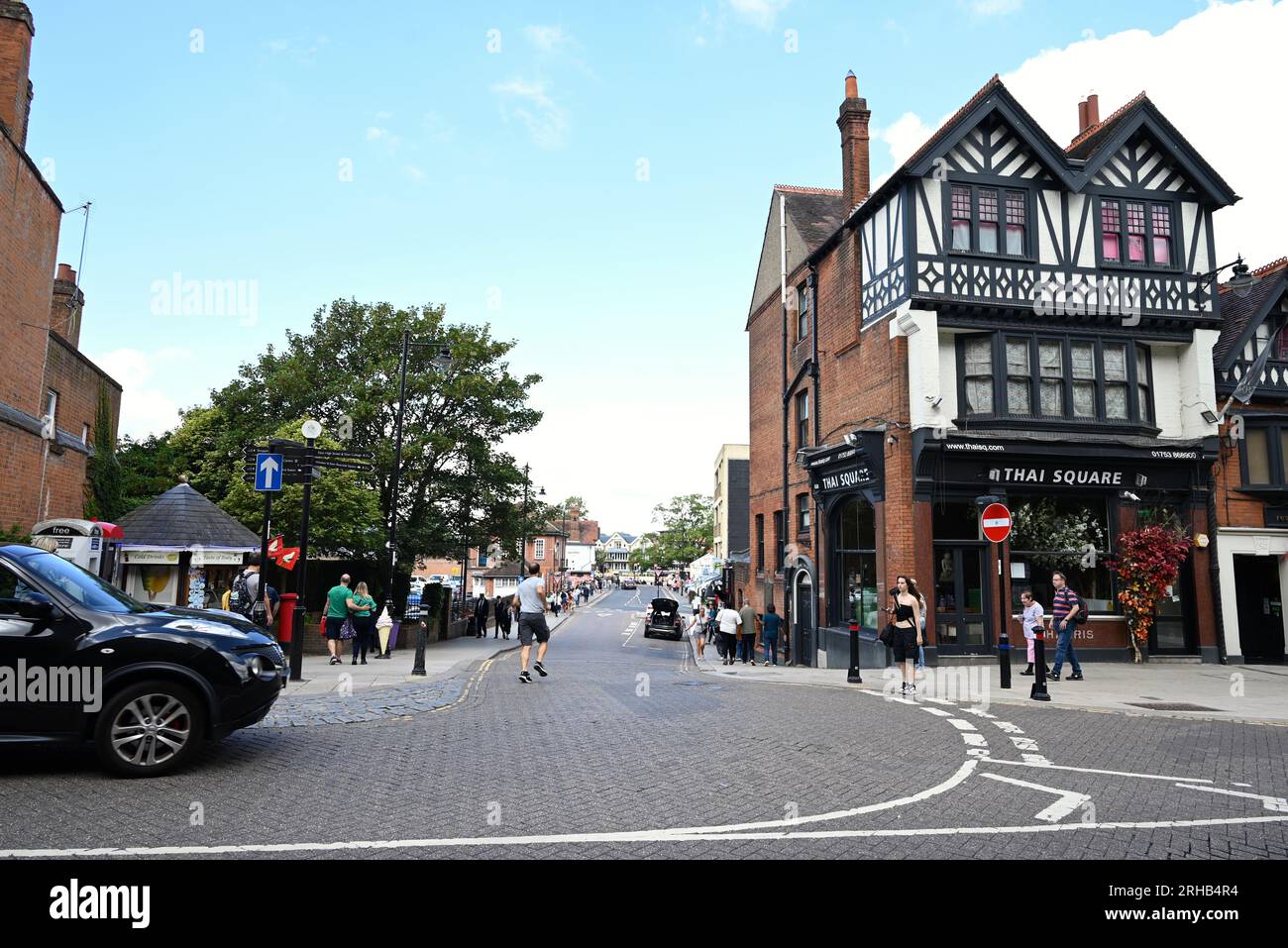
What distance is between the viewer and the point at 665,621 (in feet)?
126

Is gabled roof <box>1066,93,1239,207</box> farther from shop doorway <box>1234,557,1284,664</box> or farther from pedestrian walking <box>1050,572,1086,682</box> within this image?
pedestrian walking <box>1050,572,1086,682</box>

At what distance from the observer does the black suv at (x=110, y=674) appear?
5.96 meters

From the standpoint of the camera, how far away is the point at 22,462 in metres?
16.2

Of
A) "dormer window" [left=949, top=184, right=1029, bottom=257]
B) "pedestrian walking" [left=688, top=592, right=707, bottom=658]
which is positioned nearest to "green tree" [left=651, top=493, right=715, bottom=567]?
"pedestrian walking" [left=688, top=592, right=707, bottom=658]

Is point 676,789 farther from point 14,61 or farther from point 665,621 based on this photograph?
point 665,621

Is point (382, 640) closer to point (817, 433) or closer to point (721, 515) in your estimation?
point (817, 433)

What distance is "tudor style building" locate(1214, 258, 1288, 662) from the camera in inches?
729

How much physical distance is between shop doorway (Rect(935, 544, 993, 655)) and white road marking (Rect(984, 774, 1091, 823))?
11.3 m

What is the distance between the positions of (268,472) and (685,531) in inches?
3557

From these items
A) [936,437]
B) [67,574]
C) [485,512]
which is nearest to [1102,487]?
[936,437]

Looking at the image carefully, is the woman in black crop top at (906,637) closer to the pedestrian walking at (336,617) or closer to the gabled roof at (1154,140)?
the pedestrian walking at (336,617)

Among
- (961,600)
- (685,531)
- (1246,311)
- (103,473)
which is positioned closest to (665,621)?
→ (961,600)

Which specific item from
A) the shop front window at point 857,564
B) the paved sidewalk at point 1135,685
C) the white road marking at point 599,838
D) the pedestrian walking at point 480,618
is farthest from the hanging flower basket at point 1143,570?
the pedestrian walking at point 480,618

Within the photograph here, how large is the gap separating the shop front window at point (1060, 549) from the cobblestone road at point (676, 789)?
7906mm
